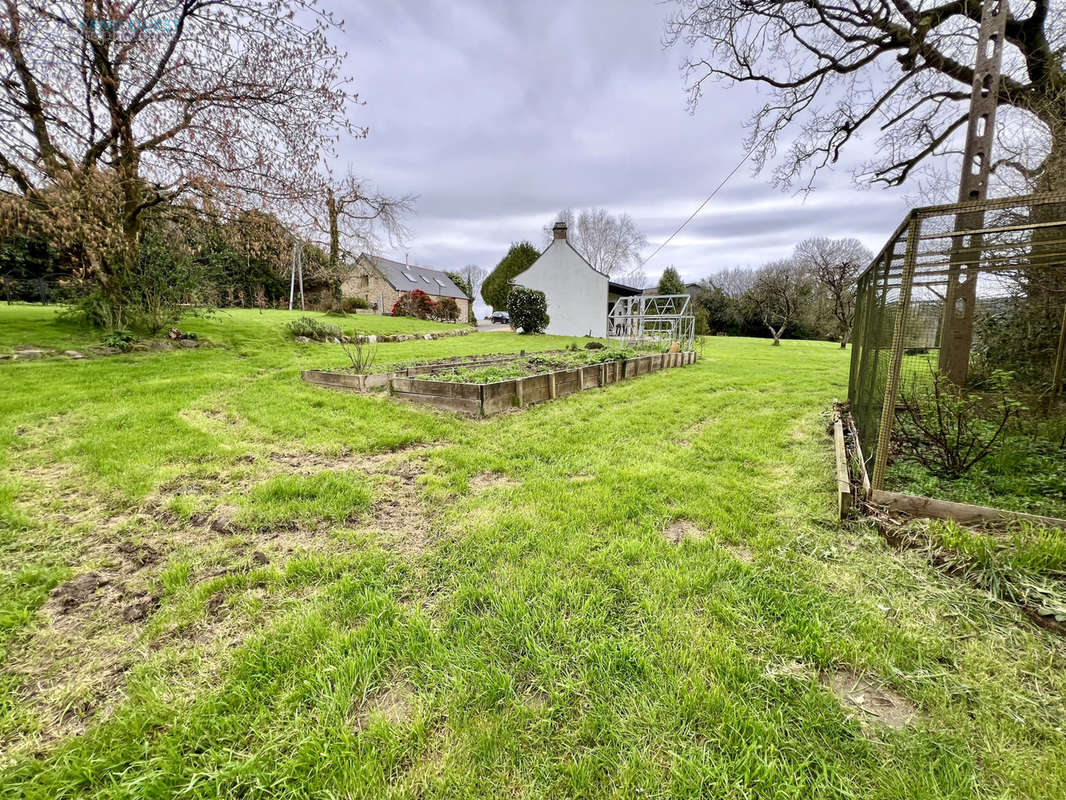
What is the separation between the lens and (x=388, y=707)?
1523mm

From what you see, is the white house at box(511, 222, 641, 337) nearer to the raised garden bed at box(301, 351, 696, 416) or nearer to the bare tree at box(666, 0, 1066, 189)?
the bare tree at box(666, 0, 1066, 189)

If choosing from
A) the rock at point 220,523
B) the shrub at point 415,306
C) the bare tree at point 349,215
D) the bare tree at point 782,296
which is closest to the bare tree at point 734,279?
the bare tree at point 782,296

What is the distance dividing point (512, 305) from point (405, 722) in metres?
21.6

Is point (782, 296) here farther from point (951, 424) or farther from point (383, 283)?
point (383, 283)

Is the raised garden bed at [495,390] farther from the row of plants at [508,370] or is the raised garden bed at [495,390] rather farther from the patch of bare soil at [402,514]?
the patch of bare soil at [402,514]

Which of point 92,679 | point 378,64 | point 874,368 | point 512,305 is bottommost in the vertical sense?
point 92,679

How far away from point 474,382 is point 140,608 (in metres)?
4.45

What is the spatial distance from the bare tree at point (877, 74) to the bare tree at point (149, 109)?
822 centimetres

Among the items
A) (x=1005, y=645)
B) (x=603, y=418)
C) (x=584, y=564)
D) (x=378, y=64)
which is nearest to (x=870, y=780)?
(x=1005, y=645)

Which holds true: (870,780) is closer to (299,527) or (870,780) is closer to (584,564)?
(584,564)

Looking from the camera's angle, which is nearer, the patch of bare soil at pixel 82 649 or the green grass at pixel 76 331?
the patch of bare soil at pixel 82 649

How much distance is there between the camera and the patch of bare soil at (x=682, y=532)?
2661 mm

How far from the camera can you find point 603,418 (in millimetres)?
5746

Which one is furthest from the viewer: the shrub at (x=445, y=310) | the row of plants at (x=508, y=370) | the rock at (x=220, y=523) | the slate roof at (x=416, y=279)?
the slate roof at (x=416, y=279)
